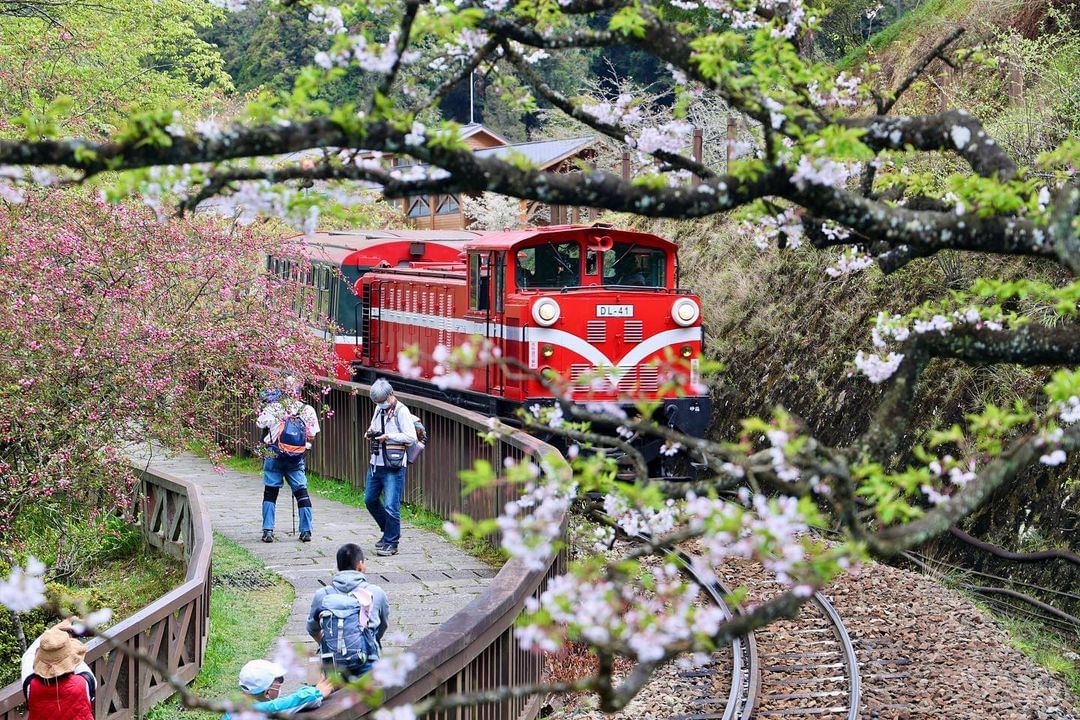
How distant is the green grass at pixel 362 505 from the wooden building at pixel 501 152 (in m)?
10.2

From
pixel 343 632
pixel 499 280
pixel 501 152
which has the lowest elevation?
pixel 343 632

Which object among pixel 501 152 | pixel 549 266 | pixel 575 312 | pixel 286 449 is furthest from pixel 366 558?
pixel 501 152

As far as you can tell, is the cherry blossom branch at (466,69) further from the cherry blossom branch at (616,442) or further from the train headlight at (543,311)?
the train headlight at (543,311)

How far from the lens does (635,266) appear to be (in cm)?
1566

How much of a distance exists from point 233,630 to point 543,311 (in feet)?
19.0

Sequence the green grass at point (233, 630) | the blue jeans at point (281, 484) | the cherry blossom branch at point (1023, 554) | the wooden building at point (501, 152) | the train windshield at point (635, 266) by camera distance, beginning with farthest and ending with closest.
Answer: the wooden building at point (501, 152) < the train windshield at point (635, 266) < the blue jeans at point (281, 484) < the cherry blossom branch at point (1023, 554) < the green grass at point (233, 630)

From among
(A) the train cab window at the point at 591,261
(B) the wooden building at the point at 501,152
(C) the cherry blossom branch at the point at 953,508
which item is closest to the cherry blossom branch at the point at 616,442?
(C) the cherry blossom branch at the point at 953,508

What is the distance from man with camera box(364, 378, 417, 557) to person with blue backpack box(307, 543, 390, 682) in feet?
15.5

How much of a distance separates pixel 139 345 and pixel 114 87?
11.6 metres

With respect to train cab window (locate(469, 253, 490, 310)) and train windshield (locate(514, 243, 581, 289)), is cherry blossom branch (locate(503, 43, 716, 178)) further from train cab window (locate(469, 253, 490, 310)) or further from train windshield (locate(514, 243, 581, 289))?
train cab window (locate(469, 253, 490, 310))

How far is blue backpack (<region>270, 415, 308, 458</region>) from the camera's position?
41.9ft

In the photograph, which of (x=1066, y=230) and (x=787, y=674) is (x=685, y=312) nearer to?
(x=787, y=674)

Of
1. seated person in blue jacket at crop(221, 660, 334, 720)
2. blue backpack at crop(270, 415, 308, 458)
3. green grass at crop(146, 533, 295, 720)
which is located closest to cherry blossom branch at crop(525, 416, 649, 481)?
seated person in blue jacket at crop(221, 660, 334, 720)

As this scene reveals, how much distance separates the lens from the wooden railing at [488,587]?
19.5 ft
